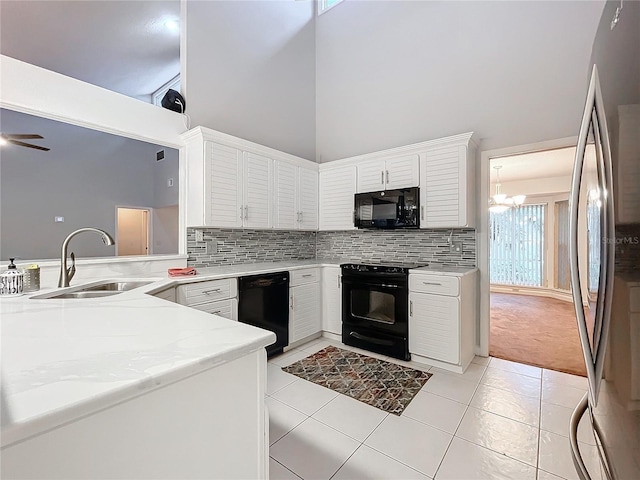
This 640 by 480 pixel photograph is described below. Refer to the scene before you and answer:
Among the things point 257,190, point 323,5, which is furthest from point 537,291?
point 323,5

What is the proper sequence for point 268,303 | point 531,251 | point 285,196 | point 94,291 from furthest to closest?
point 531,251 < point 285,196 < point 268,303 < point 94,291

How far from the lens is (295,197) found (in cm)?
367

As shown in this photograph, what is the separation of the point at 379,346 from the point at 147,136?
9.91 ft

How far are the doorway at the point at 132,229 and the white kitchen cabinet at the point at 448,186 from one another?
13.3 ft

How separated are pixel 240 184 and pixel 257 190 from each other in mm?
217

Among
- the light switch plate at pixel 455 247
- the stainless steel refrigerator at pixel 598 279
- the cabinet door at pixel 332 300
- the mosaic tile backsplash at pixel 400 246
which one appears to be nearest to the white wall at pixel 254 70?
the mosaic tile backsplash at pixel 400 246

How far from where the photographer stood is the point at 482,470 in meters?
1.53

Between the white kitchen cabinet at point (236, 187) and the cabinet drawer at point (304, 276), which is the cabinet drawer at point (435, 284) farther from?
the white kitchen cabinet at point (236, 187)

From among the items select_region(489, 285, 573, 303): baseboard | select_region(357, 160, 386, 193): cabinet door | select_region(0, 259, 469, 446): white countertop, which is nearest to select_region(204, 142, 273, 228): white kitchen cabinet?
select_region(357, 160, 386, 193): cabinet door

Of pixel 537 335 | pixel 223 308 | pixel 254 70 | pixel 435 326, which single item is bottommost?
pixel 537 335

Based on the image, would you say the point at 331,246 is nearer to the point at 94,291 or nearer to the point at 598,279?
the point at 94,291

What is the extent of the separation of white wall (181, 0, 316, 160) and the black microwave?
1.48 metres

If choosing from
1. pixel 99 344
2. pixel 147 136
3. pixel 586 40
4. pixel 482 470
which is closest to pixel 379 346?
pixel 482 470

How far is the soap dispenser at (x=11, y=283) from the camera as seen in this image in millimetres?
1560
